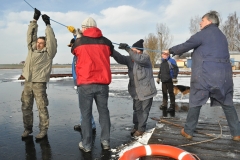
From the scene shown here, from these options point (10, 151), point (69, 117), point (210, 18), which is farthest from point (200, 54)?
point (69, 117)

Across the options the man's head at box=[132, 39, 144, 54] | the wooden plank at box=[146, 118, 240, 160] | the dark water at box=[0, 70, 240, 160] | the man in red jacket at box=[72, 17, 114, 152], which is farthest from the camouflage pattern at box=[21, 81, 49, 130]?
the wooden plank at box=[146, 118, 240, 160]

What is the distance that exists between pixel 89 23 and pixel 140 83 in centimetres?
144

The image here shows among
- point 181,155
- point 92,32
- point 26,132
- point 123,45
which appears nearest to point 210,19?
point 123,45

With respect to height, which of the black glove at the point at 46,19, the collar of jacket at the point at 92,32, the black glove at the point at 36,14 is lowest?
the collar of jacket at the point at 92,32

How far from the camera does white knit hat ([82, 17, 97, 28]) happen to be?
343 centimetres

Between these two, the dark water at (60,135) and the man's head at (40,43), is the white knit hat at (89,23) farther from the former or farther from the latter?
the dark water at (60,135)

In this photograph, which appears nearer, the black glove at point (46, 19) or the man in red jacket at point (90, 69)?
the man in red jacket at point (90, 69)

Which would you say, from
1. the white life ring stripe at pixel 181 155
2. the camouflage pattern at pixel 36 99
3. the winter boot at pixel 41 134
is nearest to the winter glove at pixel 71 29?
the camouflage pattern at pixel 36 99

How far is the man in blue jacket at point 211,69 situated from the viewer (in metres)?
3.28

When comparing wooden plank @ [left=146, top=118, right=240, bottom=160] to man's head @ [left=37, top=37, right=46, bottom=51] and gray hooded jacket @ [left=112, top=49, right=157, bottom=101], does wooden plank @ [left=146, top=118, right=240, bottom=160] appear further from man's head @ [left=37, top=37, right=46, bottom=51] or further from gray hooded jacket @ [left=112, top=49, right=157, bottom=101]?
man's head @ [left=37, top=37, right=46, bottom=51]

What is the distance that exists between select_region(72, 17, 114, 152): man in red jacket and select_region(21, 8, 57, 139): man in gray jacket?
85cm

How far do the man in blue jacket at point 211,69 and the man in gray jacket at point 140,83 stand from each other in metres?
0.79

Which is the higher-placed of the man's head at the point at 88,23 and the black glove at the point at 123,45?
the man's head at the point at 88,23

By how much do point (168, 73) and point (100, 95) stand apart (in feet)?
12.7
